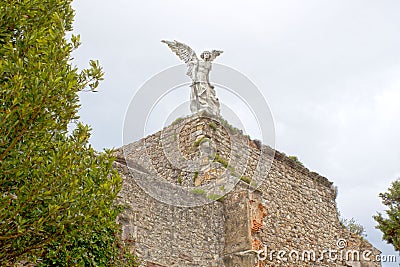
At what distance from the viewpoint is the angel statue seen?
1277 centimetres

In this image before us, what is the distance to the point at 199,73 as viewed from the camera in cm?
1301

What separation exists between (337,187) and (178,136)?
5.41 metres

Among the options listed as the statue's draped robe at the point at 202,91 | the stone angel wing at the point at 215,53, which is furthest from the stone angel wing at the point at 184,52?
the stone angel wing at the point at 215,53

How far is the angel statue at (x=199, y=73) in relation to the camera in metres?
12.8

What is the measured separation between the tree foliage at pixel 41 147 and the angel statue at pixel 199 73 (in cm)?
708

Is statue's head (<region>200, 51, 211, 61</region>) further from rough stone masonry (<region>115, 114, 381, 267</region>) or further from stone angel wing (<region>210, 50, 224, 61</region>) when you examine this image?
rough stone masonry (<region>115, 114, 381, 267</region>)

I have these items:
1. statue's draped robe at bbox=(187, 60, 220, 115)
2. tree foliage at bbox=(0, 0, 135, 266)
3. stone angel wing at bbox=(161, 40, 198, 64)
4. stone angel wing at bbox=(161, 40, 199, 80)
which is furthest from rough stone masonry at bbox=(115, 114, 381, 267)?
tree foliage at bbox=(0, 0, 135, 266)

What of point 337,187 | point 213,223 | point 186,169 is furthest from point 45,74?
point 337,187

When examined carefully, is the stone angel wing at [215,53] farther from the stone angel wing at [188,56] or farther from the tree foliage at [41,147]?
the tree foliage at [41,147]

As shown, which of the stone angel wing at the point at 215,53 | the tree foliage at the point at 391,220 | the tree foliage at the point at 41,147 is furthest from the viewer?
the tree foliage at the point at 391,220

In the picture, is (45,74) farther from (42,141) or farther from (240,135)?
(240,135)

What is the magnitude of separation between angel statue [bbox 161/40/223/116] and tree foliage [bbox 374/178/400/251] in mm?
7267

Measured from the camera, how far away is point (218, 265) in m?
9.64

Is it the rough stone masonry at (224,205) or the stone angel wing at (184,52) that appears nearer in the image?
the rough stone masonry at (224,205)
